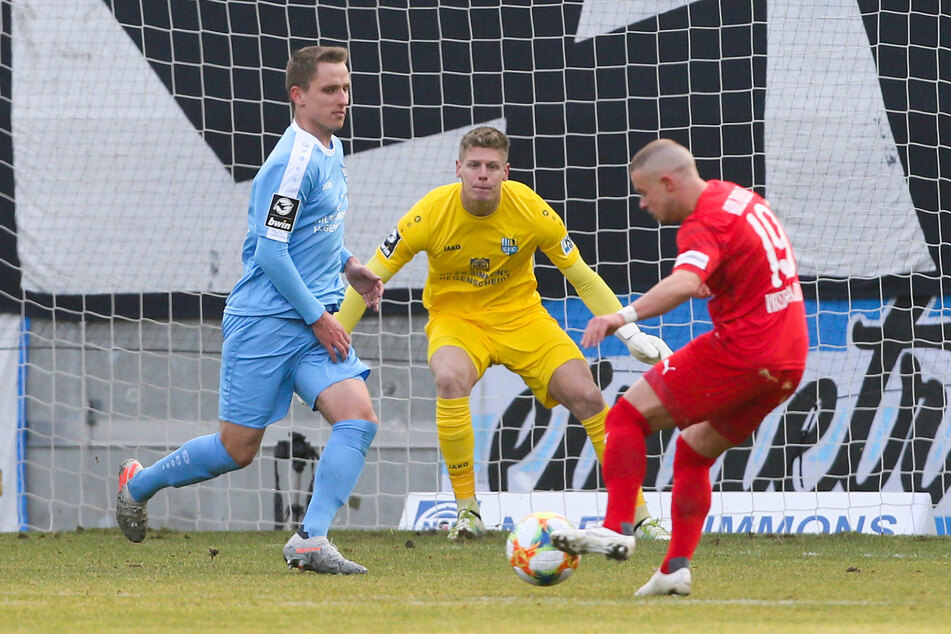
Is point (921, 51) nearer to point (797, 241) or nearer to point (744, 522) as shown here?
point (797, 241)

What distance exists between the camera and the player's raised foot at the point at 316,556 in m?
4.87

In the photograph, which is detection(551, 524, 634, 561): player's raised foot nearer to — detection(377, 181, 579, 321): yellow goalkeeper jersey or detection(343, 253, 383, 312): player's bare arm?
detection(343, 253, 383, 312): player's bare arm

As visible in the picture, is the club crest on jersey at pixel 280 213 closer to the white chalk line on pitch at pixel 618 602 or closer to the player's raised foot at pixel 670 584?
the white chalk line on pitch at pixel 618 602

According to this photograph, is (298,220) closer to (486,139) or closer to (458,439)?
(486,139)

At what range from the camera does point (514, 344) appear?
22.0 feet

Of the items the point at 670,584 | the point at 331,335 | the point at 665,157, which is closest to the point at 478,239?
the point at 331,335

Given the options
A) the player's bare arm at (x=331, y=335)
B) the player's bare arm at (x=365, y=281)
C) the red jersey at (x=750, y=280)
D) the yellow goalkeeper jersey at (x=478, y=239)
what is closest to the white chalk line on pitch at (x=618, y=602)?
the red jersey at (x=750, y=280)

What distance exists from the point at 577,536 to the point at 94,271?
5.36m

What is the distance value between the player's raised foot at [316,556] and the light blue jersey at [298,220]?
2.69ft

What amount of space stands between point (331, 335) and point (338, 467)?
0.49 m

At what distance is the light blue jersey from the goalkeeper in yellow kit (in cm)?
129

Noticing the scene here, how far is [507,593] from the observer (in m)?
4.33

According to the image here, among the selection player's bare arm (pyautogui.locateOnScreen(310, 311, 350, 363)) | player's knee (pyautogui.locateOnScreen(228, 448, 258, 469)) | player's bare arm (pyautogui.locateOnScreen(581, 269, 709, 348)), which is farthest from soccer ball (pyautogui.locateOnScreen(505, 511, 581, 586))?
player's knee (pyautogui.locateOnScreen(228, 448, 258, 469))

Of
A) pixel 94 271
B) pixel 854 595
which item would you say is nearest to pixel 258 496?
pixel 94 271
